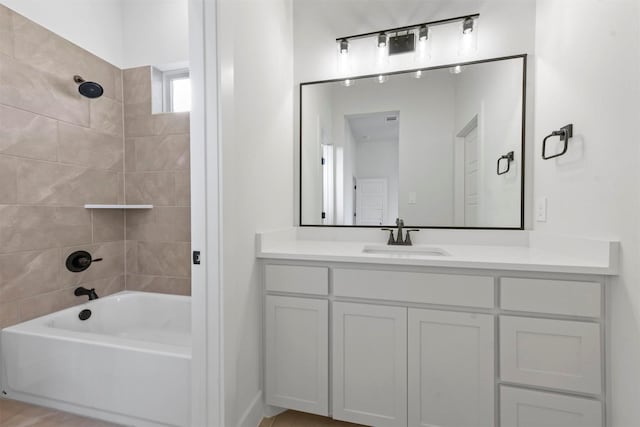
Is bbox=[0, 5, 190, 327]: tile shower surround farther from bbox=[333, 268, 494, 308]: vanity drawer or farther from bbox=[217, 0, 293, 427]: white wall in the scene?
bbox=[333, 268, 494, 308]: vanity drawer

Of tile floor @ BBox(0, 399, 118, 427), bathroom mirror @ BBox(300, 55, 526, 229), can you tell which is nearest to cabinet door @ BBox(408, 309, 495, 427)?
bathroom mirror @ BBox(300, 55, 526, 229)

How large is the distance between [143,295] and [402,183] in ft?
6.95

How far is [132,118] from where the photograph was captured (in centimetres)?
228

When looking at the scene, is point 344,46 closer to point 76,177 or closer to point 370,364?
point 370,364

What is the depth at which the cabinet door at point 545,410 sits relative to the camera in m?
1.11

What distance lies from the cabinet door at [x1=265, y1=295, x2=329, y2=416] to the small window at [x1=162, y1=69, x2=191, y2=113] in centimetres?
182

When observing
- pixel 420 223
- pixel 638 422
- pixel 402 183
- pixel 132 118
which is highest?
pixel 132 118

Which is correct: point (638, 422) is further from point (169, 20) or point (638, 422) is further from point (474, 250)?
point (169, 20)

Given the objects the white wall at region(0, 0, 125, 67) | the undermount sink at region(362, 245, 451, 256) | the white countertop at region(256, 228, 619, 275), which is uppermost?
the white wall at region(0, 0, 125, 67)

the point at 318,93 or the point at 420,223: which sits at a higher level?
the point at 318,93

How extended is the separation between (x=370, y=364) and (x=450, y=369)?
0.35 metres

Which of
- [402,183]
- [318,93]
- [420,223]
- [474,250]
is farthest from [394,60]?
[474,250]

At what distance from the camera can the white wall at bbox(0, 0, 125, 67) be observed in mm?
1745

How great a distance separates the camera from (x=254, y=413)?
1.42m
